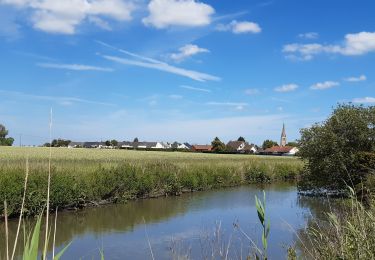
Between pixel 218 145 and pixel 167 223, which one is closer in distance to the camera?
pixel 167 223

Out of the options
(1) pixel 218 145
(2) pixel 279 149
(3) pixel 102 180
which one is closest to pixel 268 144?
(2) pixel 279 149

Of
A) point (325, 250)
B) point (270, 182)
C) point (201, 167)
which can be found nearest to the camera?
point (325, 250)

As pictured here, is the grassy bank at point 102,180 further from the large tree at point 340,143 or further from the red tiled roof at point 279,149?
the red tiled roof at point 279,149

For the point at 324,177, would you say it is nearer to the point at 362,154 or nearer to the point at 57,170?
the point at 362,154

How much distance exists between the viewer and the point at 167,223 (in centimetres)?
1513

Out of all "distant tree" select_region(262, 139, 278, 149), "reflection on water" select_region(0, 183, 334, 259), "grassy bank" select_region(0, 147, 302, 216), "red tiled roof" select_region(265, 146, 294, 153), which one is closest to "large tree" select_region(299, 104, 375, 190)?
"reflection on water" select_region(0, 183, 334, 259)

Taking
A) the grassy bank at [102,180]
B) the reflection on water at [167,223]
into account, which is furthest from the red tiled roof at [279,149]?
the reflection on water at [167,223]

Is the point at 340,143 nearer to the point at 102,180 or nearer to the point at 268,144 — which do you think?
the point at 102,180

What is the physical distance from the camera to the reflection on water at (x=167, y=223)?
10688 mm

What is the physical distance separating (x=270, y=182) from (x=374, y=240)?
102ft

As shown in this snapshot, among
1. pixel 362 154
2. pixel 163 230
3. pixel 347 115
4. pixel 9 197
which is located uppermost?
pixel 347 115

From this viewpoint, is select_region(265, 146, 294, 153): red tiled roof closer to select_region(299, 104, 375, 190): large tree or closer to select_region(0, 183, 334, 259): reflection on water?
select_region(0, 183, 334, 259): reflection on water

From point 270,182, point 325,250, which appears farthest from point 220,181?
point 325,250

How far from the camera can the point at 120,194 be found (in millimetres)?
19812
